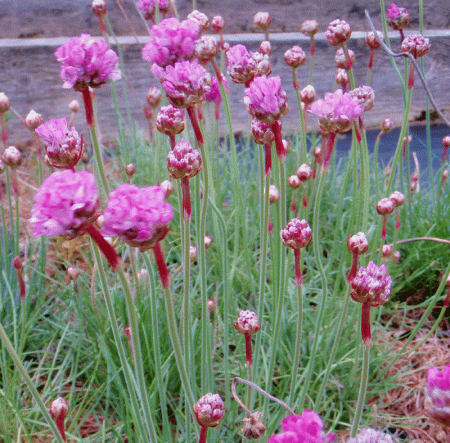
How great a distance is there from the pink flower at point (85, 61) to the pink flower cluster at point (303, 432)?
461mm

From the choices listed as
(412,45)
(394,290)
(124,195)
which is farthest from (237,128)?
(124,195)

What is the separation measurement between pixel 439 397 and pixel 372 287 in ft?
0.72

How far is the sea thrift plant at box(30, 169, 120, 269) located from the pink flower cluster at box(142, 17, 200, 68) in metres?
0.33

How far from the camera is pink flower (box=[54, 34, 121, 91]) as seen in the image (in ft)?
1.94

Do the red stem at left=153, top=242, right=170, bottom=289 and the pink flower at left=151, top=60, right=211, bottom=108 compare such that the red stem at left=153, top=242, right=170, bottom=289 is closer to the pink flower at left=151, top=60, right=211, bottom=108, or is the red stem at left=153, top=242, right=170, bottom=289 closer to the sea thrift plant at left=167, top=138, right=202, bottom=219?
the sea thrift plant at left=167, top=138, right=202, bottom=219

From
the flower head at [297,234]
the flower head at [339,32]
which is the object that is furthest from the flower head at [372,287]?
the flower head at [339,32]

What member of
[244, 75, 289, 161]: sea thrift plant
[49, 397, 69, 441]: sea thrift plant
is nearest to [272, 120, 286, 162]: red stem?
[244, 75, 289, 161]: sea thrift plant

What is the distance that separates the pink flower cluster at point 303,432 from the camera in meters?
0.33

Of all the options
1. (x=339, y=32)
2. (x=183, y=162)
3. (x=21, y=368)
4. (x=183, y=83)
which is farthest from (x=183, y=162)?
(x=339, y=32)

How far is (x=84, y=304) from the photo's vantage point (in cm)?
118

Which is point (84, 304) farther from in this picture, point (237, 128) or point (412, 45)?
point (237, 128)

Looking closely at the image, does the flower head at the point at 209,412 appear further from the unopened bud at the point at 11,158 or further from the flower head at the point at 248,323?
the unopened bud at the point at 11,158

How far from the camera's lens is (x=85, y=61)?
1.96 ft

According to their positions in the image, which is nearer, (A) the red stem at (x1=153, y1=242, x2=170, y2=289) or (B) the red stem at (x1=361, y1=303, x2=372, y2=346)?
(A) the red stem at (x1=153, y1=242, x2=170, y2=289)
